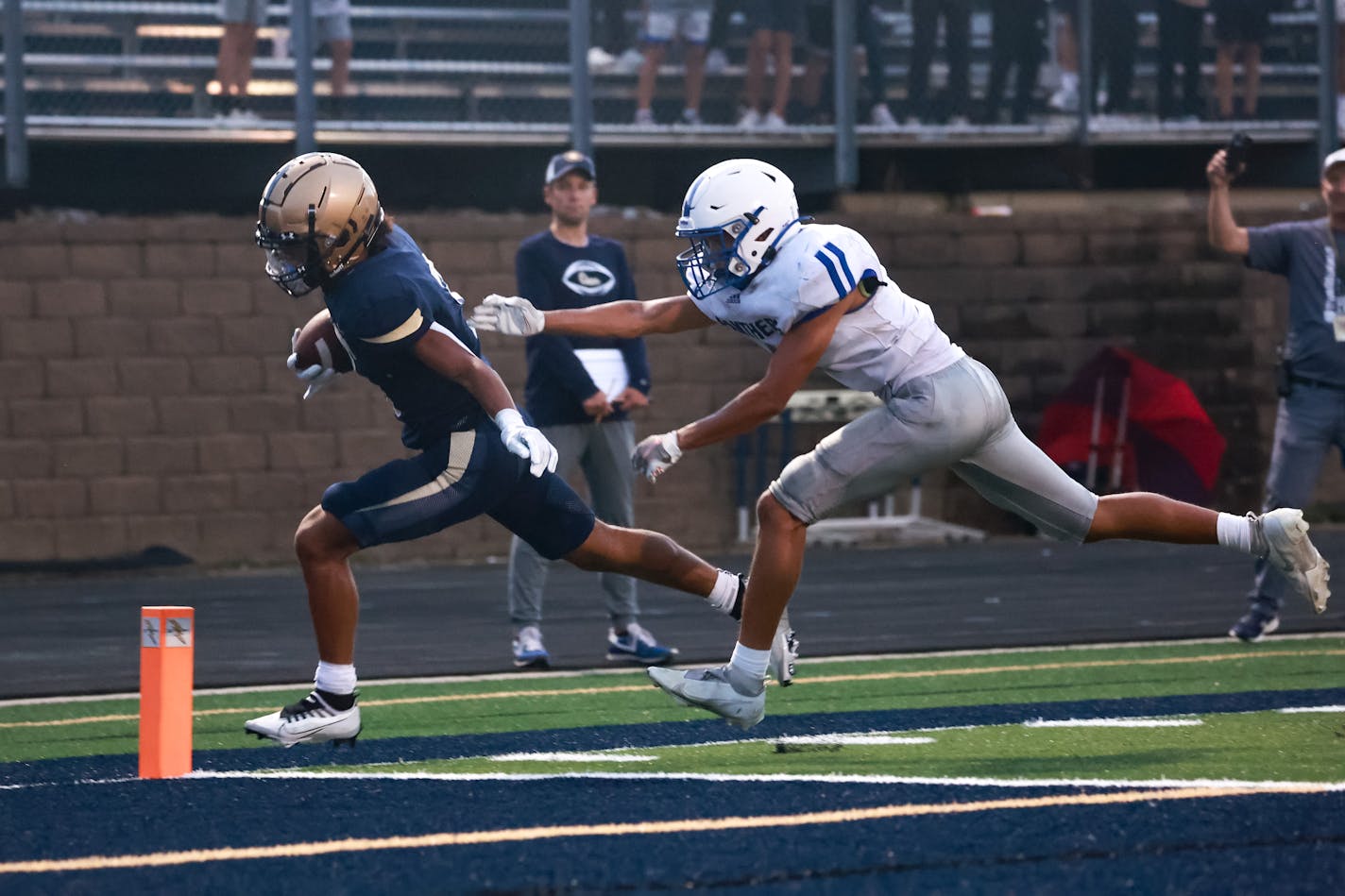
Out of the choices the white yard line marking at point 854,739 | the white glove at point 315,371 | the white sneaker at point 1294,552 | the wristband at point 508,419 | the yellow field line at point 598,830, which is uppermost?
the white glove at point 315,371

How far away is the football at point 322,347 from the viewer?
6586mm

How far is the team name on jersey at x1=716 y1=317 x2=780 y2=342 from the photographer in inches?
239

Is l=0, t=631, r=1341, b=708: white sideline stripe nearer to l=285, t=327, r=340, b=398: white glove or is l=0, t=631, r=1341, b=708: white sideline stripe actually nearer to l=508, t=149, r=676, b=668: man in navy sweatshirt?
l=508, t=149, r=676, b=668: man in navy sweatshirt

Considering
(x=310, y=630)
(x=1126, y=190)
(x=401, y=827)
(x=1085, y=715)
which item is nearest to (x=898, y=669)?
(x=1085, y=715)

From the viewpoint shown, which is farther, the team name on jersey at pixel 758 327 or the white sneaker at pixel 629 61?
the white sneaker at pixel 629 61

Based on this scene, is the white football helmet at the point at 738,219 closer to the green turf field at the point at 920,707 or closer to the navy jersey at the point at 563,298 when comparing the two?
the green turf field at the point at 920,707

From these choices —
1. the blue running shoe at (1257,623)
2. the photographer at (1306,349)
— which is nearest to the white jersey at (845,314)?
the photographer at (1306,349)

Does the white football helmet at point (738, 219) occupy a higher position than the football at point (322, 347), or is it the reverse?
the white football helmet at point (738, 219)

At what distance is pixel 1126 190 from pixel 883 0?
2.92 meters

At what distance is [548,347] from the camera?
8422 mm

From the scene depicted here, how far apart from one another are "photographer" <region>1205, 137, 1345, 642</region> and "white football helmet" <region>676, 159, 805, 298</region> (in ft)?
10.3

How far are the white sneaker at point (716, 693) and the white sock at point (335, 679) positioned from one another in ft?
3.06

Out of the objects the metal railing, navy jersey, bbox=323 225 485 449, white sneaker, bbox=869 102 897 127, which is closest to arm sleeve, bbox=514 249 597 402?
navy jersey, bbox=323 225 485 449

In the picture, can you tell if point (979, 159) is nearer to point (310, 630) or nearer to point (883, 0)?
point (883, 0)
